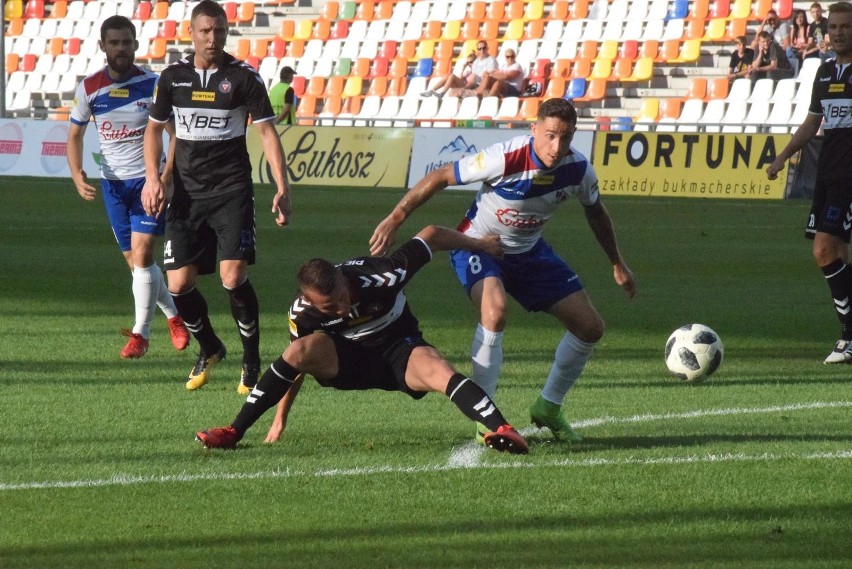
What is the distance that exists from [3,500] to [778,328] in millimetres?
6972

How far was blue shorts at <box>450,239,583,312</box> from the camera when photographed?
267 inches

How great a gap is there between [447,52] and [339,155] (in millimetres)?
8514

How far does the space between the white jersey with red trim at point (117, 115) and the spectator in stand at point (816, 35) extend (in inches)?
751

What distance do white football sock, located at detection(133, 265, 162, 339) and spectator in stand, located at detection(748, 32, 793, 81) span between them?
20177mm

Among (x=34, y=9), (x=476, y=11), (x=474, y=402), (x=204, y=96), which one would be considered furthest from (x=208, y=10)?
(x=34, y=9)

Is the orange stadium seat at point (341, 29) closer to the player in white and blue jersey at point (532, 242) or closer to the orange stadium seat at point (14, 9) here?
the orange stadium seat at point (14, 9)

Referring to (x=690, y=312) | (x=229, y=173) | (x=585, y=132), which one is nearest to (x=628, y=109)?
(x=585, y=132)

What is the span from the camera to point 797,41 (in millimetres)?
27312

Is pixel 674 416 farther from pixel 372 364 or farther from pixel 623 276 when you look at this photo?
pixel 372 364

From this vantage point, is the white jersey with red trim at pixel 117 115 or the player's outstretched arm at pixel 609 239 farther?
the white jersey with red trim at pixel 117 115

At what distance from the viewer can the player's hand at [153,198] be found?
7.89m

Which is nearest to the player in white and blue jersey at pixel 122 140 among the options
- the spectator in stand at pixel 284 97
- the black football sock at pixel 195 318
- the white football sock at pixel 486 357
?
the black football sock at pixel 195 318

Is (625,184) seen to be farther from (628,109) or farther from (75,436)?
(75,436)

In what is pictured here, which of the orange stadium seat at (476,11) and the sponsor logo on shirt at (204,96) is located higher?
the sponsor logo on shirt at (204,96)
